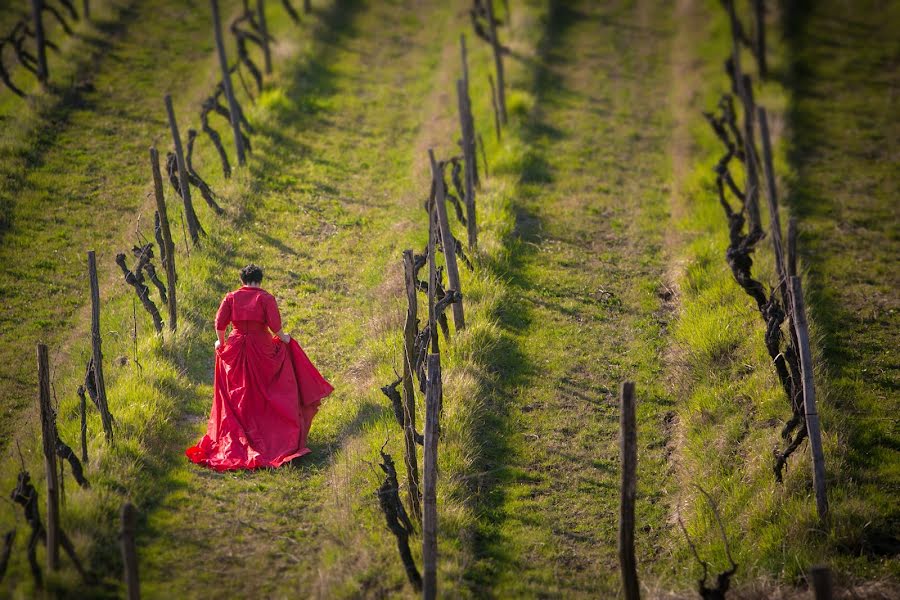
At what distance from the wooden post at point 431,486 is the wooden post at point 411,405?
0.74 meters

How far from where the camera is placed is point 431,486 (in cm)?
621

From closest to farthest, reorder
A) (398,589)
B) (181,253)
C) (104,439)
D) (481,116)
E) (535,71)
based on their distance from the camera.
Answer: (398,589), (104,439), (181,253), (481,116), (535,71)

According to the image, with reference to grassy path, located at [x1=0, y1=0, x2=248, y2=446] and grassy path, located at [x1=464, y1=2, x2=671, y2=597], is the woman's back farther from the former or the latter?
grassy path, located at [x1=464, y1=2, x2=671, y2=597]

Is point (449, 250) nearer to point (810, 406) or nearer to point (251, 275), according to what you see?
point (251, 275)

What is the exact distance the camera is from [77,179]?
1280 cm

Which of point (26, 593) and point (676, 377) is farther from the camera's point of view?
point (676, 377)

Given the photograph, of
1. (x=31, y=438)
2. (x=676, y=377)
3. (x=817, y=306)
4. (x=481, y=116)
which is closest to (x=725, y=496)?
(x=676, y=377)

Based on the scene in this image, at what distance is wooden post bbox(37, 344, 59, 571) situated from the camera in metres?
6.05

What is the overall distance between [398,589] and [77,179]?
910 cm

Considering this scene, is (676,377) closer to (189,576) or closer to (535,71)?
(189,576)

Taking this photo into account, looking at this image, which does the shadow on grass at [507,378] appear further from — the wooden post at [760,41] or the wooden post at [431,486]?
the wooden post at [760,41]

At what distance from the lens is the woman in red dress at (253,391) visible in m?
7.84

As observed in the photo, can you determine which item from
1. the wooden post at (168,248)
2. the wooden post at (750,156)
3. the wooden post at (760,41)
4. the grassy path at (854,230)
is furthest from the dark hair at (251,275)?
the wooden post at (760,41)

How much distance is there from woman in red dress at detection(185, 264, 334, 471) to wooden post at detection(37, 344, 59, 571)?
5.17 feet
